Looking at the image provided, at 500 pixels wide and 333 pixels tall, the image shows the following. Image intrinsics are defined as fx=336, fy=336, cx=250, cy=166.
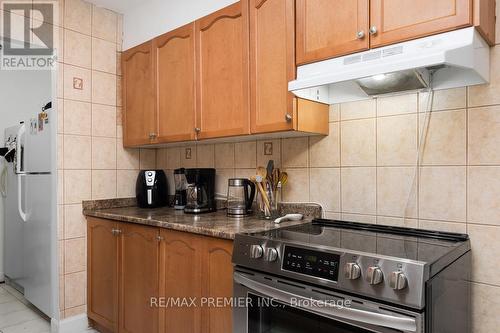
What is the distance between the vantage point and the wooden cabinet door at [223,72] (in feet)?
5.88

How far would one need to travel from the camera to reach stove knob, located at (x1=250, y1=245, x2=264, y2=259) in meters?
1.32

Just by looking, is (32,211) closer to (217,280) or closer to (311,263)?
(217,280)

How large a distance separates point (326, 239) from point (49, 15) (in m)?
2.28

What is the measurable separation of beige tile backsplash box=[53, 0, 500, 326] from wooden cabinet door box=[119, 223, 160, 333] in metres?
0.48

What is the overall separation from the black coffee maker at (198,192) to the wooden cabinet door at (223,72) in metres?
0.28

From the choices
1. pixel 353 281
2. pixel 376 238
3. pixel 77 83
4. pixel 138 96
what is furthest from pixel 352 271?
pixel 77 83

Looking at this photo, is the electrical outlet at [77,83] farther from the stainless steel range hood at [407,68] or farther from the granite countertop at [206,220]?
the stainless steel range hood at [407,68]

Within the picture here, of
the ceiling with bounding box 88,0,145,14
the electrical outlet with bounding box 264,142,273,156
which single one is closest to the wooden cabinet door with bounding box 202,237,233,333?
the electrical outlet with bounding box 264,142,273,156

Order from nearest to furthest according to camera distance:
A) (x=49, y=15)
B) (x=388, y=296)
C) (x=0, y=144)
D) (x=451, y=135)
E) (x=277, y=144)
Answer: (x=388, y=296)
(x=451, y=135)
(x=277, y=144)
(x=49, y=15)
(x=0, y=144)

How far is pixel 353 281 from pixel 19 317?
2710 millimetres

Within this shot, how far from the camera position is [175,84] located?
2.17m

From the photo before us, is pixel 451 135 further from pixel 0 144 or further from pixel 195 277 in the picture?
pixel 0 144

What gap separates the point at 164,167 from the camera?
2750 millimetres

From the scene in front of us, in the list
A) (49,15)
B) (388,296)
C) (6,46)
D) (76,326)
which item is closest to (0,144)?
(6,46)
